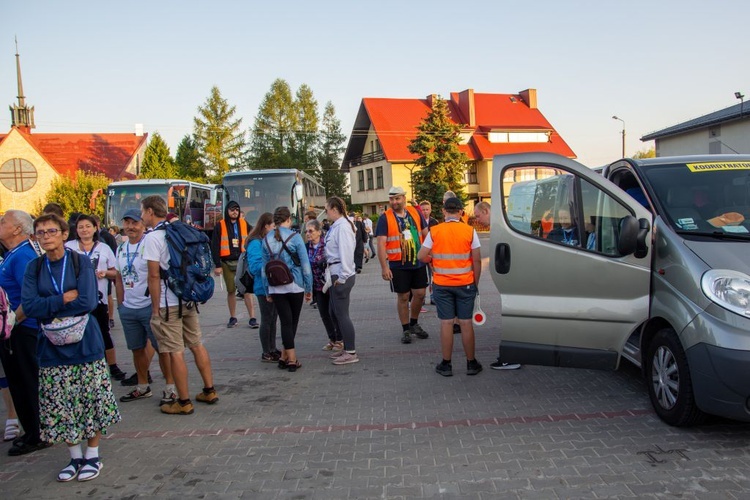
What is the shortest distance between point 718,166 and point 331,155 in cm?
6322

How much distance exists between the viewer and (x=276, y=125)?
63938 millimetres

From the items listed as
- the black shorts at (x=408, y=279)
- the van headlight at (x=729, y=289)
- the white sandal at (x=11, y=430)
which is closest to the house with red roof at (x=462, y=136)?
the black shorts at (x=408, y=279)

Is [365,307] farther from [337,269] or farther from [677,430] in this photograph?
[677,430]

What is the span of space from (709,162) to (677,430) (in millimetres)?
2424

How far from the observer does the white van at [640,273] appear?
3936mm

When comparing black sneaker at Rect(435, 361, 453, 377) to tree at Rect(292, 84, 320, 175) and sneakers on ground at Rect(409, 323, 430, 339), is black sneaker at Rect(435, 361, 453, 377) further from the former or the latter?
tree at Rect(292, 84, 320, 175)

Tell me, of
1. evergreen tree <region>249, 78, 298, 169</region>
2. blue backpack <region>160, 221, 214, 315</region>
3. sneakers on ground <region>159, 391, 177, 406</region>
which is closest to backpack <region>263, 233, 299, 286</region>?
blue backpack <region>160, 221, 214, 315</region>

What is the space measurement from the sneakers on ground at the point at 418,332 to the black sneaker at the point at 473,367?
1844 millimetres

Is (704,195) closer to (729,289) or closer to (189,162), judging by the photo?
(729,289)

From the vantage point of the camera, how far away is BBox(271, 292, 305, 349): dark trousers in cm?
664

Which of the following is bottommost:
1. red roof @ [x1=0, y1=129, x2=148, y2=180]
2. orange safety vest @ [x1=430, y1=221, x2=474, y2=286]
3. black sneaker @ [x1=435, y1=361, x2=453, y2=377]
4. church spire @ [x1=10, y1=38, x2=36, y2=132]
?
black sneaker @ [x1=435, y1=361, x2=453, y2=377]

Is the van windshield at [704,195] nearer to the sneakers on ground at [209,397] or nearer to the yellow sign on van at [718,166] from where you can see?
the yellow sign on van at [718,166]

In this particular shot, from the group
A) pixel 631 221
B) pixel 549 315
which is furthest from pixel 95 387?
pixel 631 221

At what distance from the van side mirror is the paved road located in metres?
1.39
